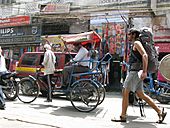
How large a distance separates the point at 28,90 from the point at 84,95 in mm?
2053

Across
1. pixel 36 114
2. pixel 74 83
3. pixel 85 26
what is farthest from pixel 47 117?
pixel 85 26

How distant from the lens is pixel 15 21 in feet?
68.7

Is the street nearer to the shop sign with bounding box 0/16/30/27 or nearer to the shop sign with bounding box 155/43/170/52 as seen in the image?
the shop sign with bounding box 155/43/170/52

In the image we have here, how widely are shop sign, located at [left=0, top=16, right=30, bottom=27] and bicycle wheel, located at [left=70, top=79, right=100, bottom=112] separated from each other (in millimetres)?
13178

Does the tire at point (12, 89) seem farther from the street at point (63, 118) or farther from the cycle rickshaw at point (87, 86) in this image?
the cycle rickshaw at point (87, 86)

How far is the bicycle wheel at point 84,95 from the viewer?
303 inches

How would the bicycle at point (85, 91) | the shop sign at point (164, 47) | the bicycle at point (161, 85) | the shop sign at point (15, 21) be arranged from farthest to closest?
the shop sign at point (15, 21), the shop sign at point (164, 47), the bicycle at point (161, 85), the bicycle at point (85, 91)

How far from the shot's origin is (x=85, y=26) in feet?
58.7

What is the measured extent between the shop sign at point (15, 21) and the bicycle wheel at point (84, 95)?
13178 millimetres

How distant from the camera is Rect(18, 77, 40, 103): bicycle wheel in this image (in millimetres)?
8977

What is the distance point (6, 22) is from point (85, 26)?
266 inches

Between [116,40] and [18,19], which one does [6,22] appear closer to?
[18,19]

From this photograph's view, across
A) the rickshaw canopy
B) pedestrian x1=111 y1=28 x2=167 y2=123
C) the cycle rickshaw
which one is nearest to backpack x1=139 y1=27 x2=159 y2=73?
pedestrian x1=111 y1=28 x2=167 y2=123

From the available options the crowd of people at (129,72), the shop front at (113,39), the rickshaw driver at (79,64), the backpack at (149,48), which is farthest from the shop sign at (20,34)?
the backpack at (149,48)
